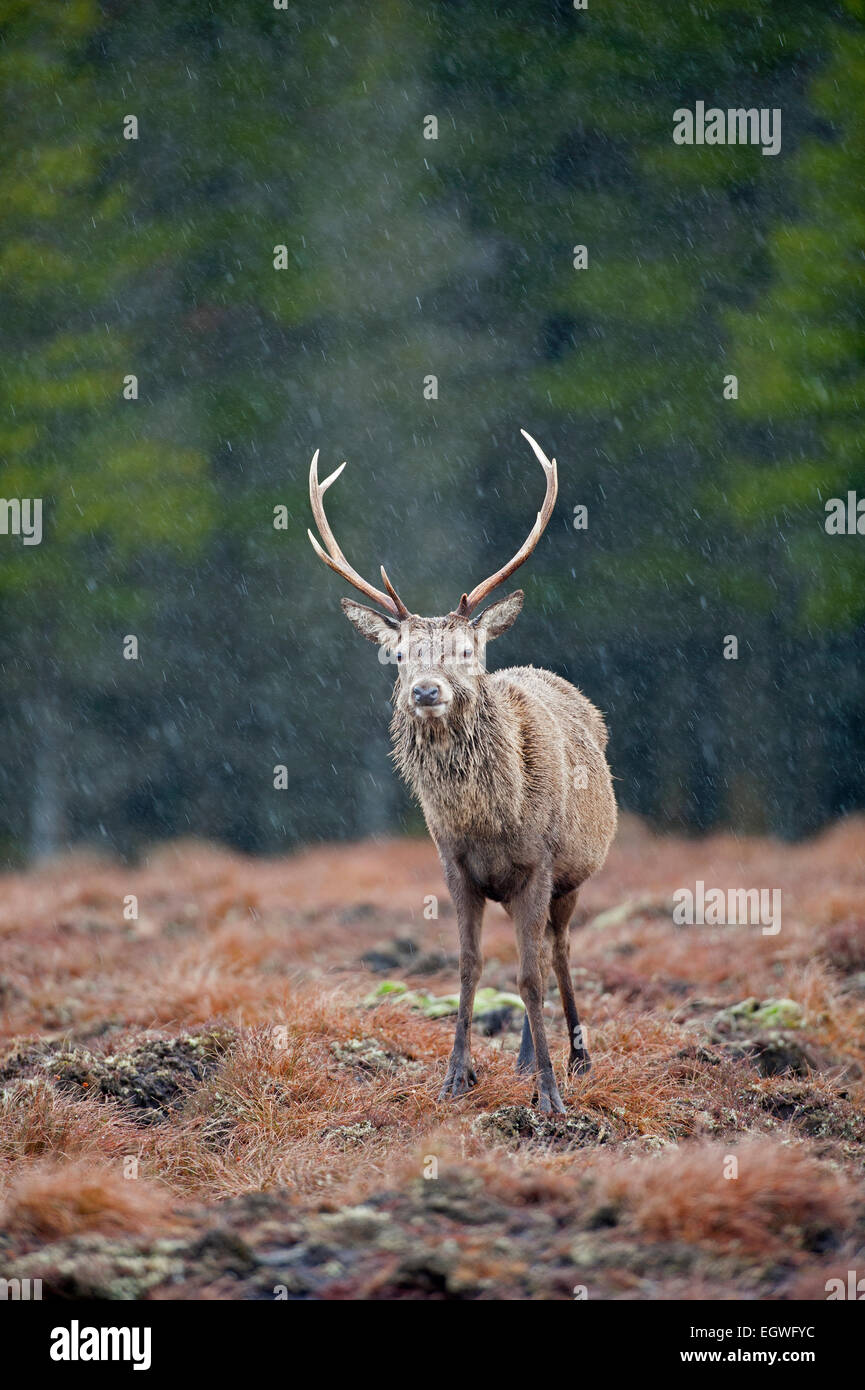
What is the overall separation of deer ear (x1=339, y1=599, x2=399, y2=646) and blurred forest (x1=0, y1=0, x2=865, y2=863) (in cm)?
935

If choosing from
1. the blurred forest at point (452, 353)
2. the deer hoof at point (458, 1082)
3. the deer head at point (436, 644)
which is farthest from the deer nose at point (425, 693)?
the blurred forest at point (452, 353)

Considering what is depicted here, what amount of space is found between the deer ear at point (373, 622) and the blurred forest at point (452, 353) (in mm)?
9349

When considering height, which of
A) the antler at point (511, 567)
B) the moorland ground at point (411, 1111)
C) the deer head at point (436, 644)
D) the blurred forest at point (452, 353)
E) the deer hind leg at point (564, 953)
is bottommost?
the moorland ground at point (411, 1111)

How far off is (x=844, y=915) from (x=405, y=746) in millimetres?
5745

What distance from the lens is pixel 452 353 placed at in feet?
56.3

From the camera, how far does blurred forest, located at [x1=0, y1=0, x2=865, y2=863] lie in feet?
54.5

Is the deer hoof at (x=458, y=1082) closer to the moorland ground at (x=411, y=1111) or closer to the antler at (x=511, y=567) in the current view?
the moorland ground at (x=411, y=1111)

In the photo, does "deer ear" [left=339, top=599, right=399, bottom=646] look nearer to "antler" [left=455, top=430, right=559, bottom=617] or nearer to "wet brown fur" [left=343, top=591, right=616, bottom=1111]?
"wet brown fur" [left=343, top=591, right=616, bottom=1111]

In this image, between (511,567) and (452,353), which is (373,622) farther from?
(452,353)

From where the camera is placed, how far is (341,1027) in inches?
298

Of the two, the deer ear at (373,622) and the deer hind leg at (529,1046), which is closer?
the deer ear at (373,622)

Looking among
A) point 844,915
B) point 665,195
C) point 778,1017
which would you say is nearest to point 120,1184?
point 778,1017

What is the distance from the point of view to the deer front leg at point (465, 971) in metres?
6.68

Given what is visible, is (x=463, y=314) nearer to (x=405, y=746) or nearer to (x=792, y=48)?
(x=792, y=48)
